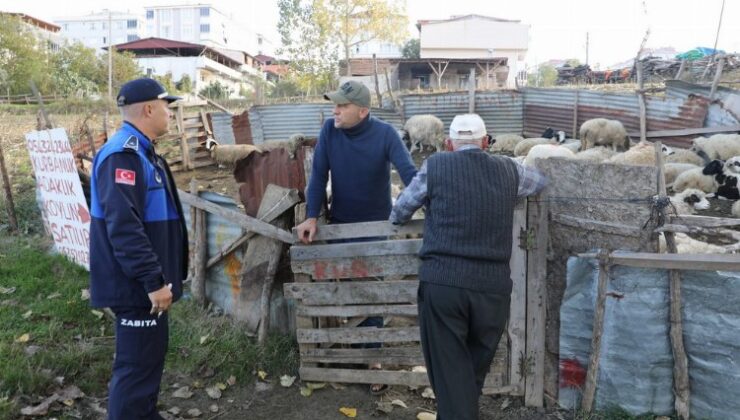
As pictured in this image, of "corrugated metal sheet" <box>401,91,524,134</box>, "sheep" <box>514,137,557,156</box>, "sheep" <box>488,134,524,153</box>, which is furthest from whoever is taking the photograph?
"corrugated metal sheet" <box>401,91,524,134</box>

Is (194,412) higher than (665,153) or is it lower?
lower

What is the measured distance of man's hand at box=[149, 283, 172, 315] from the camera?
274 cm

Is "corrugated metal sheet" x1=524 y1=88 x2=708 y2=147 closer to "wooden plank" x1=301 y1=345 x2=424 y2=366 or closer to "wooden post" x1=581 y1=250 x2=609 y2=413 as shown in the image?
"wooden post" x1=581 y1=250 x2=609 y2=413

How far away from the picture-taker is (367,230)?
12.6 feet

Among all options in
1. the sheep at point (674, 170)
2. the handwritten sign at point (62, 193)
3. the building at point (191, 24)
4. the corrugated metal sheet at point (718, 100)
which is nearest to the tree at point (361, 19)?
the corrugated metal sheet at point (718, 100)

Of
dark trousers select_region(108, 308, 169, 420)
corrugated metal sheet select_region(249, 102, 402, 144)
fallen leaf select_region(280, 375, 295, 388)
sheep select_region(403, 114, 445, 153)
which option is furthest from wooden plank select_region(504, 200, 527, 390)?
corrugated metal sheet select_region(249, 102, 402, 144)

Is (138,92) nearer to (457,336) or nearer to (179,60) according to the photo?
(457,336)

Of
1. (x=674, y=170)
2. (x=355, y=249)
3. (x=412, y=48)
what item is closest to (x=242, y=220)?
(x=355, y=249)

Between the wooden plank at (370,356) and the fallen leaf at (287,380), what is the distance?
0.59ft

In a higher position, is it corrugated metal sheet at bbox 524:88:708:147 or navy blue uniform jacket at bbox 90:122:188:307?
corrugated metal sheet at bbox 524:88:708:147

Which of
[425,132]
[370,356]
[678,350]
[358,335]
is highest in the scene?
[425,132]

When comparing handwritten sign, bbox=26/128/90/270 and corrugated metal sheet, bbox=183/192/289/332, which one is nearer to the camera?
corrugated metal sheet, bbox=183/192/289/332

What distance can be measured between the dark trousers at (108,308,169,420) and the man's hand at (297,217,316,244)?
1.20 metres

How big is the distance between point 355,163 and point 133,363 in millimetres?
1890
